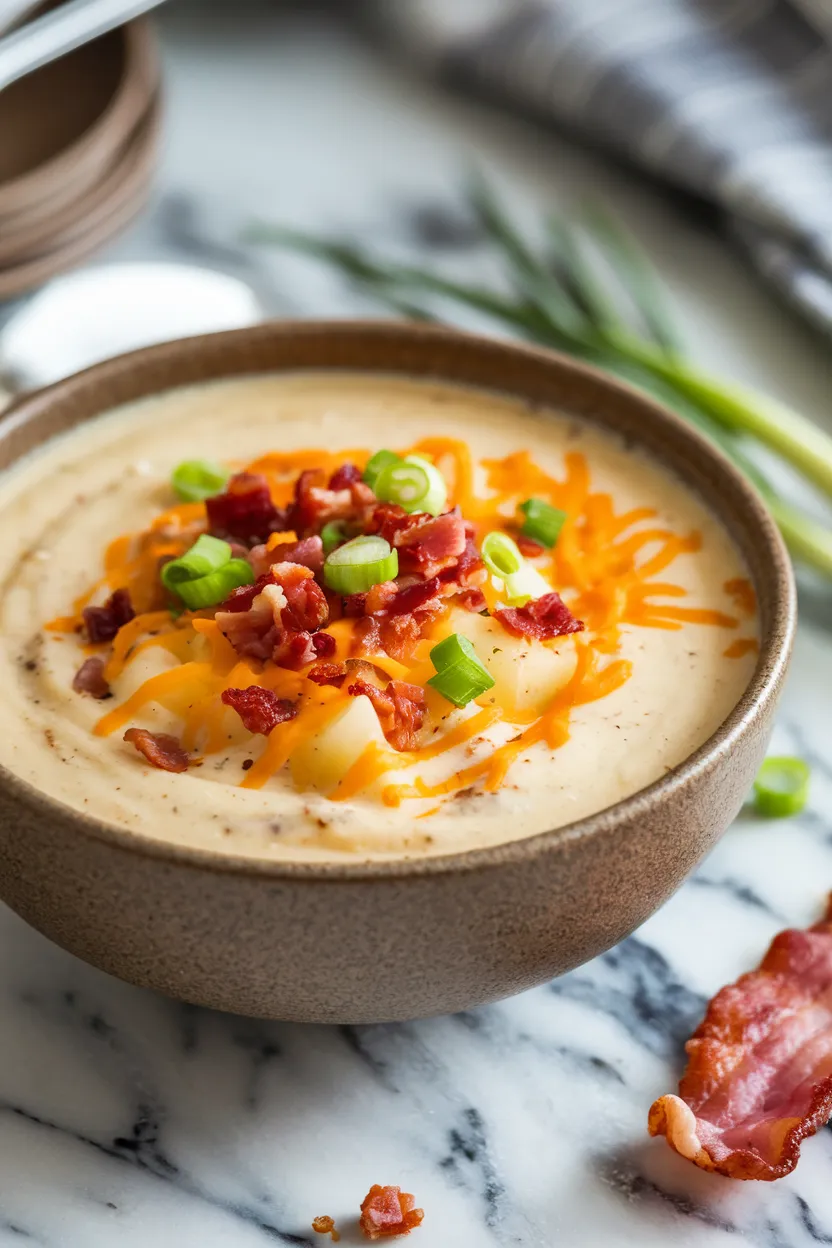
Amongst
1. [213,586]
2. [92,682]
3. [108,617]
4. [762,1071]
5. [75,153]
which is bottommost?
[762,1071]

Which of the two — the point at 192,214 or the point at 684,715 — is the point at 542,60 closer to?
the point at 192,214

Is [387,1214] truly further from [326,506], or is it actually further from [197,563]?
[326,506]

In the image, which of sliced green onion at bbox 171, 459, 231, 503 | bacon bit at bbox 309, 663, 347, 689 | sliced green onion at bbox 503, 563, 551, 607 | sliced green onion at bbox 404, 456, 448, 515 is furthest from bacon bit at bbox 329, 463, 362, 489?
bacon bit at bbox 309, 663, 347, 689

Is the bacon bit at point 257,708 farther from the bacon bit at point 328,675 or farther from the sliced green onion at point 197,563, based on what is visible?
the sliced green onion at point 197,563

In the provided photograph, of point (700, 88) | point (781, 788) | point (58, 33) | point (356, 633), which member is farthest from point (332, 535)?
point (700, 88)

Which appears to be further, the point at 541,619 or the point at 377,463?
Answer: the point at 377,463

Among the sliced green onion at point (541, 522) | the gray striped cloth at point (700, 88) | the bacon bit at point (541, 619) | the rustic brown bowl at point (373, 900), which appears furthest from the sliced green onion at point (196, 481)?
the gray striped cloth at point (700, 88)

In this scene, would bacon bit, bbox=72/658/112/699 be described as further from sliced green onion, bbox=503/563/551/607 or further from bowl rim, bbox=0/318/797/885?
sliced green onion, bbox=503/563/551/607
